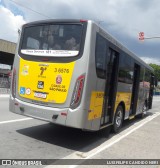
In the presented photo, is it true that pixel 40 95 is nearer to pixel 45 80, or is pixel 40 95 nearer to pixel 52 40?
pixel 45 80

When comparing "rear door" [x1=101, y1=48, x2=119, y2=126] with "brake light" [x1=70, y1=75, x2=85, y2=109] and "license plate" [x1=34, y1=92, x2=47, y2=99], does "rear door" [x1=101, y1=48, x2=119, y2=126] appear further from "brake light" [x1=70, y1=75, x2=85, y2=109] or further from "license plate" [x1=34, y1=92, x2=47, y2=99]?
"license plate" [x1=34, y1=92, x2=47, y2=99]

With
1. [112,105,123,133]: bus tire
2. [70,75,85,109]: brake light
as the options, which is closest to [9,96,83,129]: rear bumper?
[70,75,85,109]: brake light

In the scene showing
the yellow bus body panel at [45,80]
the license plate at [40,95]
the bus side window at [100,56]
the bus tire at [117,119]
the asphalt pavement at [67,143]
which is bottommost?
the asphalt pavement at [67,143]

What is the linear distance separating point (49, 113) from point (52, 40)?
189 centimetres

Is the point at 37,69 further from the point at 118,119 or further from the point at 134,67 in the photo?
the point at 134,67

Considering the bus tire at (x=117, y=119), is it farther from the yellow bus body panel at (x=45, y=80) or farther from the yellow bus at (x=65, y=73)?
the yellow bus body panel at (x=45, y=80)

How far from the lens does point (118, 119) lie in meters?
10.2

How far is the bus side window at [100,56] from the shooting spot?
295 inches

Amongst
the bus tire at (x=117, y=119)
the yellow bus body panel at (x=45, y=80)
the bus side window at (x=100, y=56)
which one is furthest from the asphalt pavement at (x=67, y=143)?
the bus side window at (x=100, y=56)

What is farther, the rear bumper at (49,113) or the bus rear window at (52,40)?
the bus rear window at (52,40)

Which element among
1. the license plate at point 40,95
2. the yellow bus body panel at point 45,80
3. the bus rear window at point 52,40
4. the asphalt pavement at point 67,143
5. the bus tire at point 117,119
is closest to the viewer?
the asphalt pavement at point 67,143

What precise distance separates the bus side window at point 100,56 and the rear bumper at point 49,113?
135cm

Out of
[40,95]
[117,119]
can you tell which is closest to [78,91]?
[40,95]

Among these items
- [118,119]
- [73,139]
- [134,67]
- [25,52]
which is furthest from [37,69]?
[134,67]
